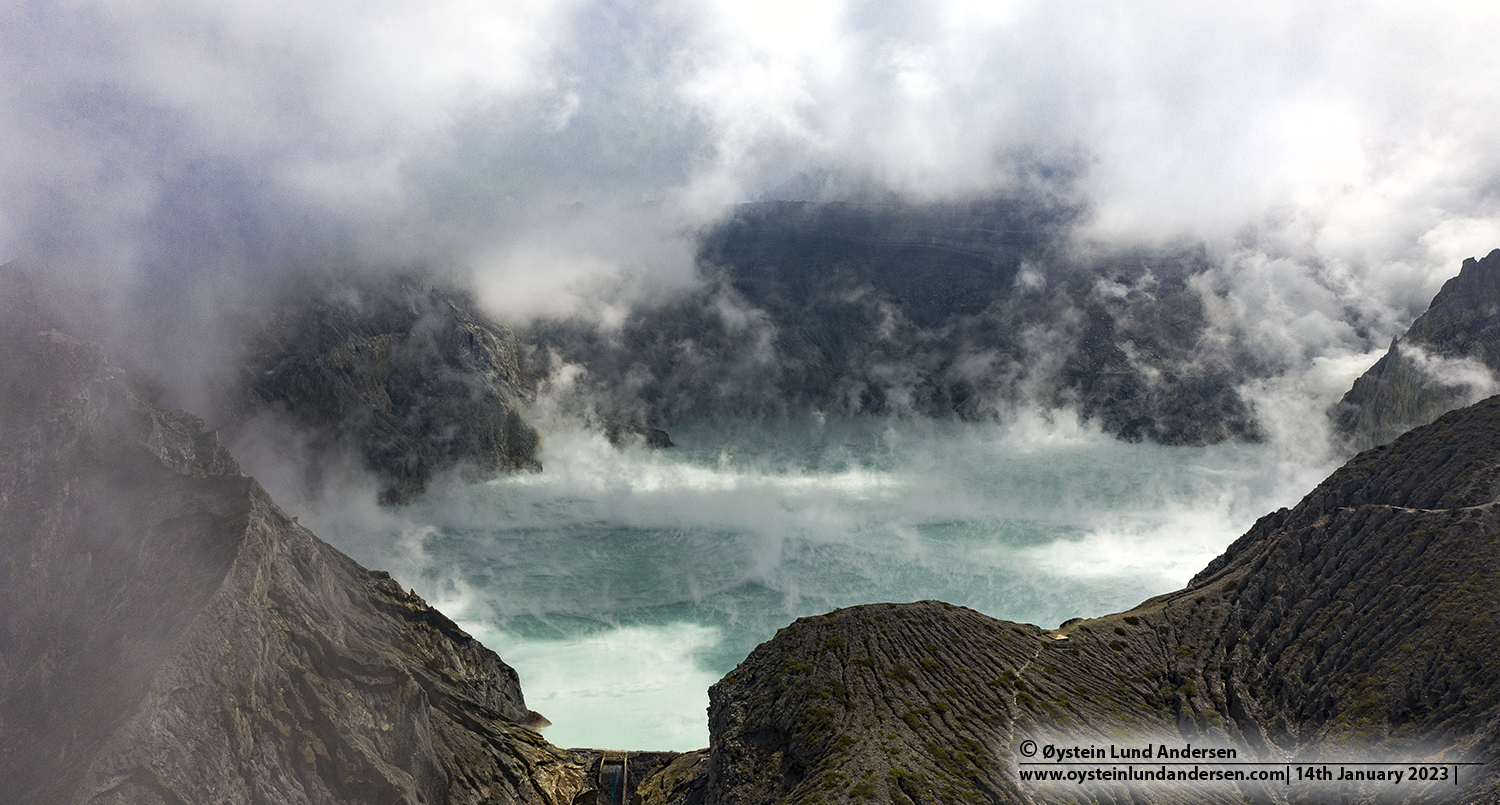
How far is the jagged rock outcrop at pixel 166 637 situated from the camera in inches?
2689

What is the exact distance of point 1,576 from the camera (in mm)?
75125

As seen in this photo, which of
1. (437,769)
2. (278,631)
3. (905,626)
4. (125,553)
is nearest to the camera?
(125,553)

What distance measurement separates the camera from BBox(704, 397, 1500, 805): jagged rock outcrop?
72125mm

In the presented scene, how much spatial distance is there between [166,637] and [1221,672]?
105m

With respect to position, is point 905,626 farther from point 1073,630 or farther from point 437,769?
point 437,769

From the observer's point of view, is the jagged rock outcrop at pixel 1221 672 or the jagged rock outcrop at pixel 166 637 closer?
the jagged rock outcrop at pixel 166 637

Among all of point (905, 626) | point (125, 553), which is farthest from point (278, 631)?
point (905, 626)

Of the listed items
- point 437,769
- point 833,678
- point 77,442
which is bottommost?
point 437,769

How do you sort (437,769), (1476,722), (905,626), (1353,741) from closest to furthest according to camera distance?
(1476,722), (1353,741), (437,769), (905,626)

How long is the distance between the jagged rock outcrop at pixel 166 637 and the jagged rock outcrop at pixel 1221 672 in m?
38.4

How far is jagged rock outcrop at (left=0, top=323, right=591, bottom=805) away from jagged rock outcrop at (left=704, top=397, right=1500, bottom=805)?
38.4 meters

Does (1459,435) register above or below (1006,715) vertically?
above

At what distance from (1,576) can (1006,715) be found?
9504 cm

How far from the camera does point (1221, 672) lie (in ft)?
300
